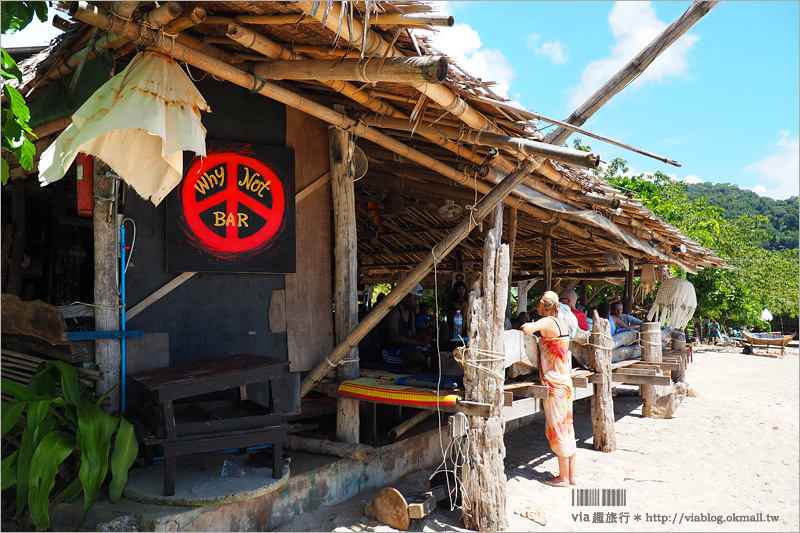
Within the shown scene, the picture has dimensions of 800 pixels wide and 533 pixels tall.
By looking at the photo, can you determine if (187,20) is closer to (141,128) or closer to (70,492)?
(141,128)

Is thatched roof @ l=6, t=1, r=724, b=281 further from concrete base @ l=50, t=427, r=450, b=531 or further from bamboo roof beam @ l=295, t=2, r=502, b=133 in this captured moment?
concrete base @ l=50, t=427, r=450, b=531

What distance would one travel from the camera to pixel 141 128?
2857 millimetres

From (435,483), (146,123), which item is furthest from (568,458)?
(146,123)

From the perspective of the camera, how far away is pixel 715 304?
19547mm

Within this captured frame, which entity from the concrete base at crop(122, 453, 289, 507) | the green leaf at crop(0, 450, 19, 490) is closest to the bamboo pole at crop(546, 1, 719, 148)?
the concrete base at crop(122, 453, 289, 507)

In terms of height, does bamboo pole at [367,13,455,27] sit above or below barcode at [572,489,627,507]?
above

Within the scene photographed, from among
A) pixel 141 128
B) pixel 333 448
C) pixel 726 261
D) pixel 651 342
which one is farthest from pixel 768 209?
pixel 141 128

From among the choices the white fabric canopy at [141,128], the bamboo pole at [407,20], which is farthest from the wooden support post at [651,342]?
the white fabric canopy at [141,128]

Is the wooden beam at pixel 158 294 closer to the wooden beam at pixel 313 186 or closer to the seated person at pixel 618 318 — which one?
the wooden beam at pixel 313 186

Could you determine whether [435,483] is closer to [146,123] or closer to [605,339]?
[605,339]

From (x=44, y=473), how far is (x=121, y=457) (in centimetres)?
40

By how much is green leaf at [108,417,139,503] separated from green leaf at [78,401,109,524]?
60 mm

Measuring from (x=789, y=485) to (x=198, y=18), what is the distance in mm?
6788

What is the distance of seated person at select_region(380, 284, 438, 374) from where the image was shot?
538cm
